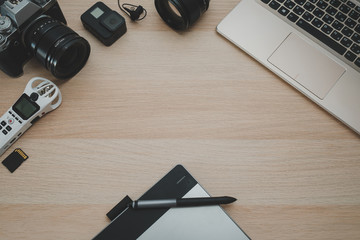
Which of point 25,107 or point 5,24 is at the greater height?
point 5,24

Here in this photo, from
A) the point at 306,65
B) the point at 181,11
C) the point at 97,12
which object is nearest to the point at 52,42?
the point at 97,12

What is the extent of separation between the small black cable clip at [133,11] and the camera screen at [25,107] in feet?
0.91

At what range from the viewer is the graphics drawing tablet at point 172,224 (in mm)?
586

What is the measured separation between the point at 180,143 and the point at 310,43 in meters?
0.35

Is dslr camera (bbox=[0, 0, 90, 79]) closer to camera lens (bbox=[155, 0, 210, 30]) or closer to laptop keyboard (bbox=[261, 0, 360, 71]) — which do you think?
camera lens (bbox=[155, 0, 210, 30])

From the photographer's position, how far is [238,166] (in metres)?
0.64

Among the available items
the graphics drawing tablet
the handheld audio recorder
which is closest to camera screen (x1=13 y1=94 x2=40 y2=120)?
the handheld audio recorder

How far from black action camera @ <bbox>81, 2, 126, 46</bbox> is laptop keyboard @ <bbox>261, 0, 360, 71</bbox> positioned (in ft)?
1.08

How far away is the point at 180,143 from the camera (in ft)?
2.13

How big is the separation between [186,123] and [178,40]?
0.19m

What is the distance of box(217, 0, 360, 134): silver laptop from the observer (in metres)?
0.66

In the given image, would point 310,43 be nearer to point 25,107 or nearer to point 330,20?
point 330,20

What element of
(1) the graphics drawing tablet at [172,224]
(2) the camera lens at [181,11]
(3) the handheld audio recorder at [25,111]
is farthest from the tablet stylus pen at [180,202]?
(2) the camera lens at [181,11]

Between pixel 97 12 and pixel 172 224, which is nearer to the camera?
pixel 172 224
